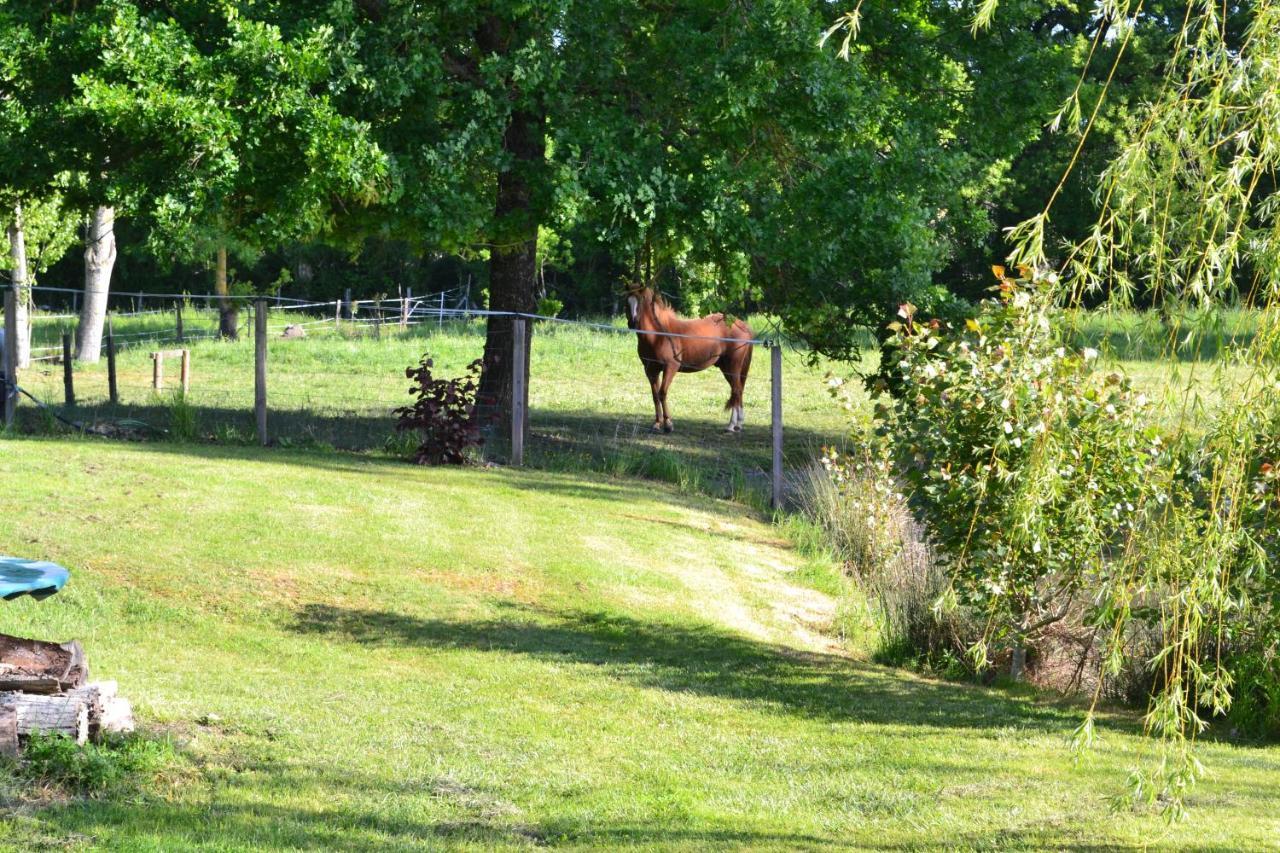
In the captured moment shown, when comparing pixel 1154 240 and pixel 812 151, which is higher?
pixel 812 151

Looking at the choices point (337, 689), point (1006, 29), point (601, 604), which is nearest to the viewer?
point (337, 689)

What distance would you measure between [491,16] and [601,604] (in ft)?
29.5

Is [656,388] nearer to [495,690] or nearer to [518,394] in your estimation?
[518,394]

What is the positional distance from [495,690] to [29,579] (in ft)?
10.7

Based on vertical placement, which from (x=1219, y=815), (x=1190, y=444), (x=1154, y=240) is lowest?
(x=1219, y=815)

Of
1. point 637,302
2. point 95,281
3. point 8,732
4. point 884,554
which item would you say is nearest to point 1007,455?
point 884,554

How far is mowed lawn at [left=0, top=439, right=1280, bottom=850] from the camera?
251 inches

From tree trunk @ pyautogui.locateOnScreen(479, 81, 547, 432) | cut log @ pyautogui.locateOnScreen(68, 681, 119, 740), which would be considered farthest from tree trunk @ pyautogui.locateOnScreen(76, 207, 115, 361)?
cut log @ pyautogui.locateOnScreen(68, 681, 119, 740)

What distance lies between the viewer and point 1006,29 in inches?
782

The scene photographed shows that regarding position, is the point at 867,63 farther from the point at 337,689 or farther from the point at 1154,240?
the point at 1154,240

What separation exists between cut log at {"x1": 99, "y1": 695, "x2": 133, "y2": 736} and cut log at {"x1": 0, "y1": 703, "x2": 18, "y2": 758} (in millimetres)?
371

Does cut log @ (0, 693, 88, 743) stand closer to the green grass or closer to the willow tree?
the willow tree

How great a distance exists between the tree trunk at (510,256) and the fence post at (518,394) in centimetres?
31

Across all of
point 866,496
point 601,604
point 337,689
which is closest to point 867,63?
point 866,496
